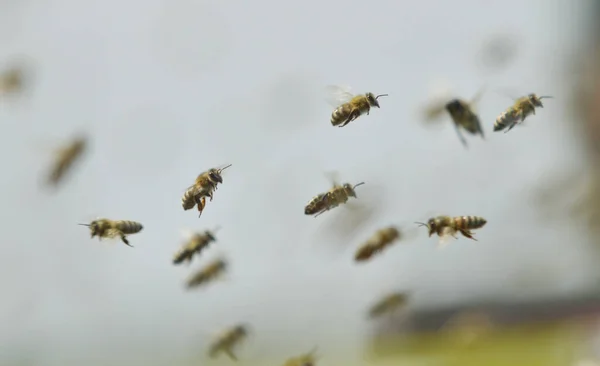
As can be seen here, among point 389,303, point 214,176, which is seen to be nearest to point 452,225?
point 214,176

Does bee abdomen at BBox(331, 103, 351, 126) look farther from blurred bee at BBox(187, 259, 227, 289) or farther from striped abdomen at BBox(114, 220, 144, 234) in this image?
blurred bee at BBox(187, 259, 227, 289)

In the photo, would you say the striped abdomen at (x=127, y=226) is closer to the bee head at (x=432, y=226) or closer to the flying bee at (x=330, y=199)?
the flying bee at (x=330, y=199)

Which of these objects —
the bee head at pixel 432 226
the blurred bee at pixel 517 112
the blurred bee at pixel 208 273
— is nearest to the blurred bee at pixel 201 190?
the blurred bee at pixel 208 273

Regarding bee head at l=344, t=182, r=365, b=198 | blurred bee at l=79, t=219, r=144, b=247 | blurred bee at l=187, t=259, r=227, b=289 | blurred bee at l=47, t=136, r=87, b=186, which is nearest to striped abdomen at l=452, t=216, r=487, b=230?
bee head at l=344, t=182, r=365, b=198

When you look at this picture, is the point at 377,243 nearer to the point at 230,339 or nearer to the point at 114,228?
the point at 230,339

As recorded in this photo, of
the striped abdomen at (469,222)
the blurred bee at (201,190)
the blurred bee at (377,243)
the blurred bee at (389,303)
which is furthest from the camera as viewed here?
the blurred bee at (389,303)

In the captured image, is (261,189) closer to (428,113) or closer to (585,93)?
(428,113)

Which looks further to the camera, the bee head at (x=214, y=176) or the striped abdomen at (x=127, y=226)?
the striped abdomen at (x=127, y=226)

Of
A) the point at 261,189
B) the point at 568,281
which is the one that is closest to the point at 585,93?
the point at 568,281
